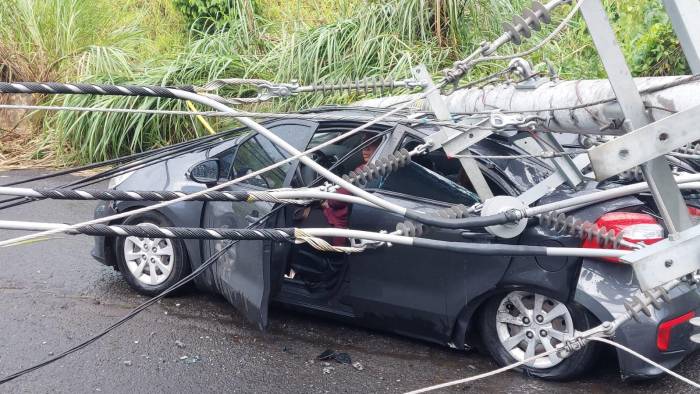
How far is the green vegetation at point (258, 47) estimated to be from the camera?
35.0 ft

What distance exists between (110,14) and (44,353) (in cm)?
1012

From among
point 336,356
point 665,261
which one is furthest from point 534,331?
point 665,261

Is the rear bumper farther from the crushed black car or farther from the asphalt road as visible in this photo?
the asphalt road

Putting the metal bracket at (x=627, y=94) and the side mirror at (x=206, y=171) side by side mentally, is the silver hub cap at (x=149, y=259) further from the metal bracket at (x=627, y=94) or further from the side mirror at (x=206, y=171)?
the metal bracket at (x=627, y=94)

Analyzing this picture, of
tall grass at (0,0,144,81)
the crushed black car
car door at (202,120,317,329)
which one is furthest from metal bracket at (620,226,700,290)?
tall grass at (0,0,144,81)

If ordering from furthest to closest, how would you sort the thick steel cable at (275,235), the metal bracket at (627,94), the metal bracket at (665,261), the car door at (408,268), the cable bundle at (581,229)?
the car door at (408,268), the cable bundle at (581,229), the thick steel cable at (275,235), the metal bracket at (665,261), the metal bracket at (627,94)

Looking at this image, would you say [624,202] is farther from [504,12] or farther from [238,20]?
[238,20]

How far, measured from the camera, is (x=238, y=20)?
42.6ft

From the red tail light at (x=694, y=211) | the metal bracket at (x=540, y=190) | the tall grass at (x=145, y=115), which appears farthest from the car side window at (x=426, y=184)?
the tall grass at (x=145, y=115)

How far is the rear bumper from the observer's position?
14.3 feet

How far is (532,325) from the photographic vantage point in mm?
4797

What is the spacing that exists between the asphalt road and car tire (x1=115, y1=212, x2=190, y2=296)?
18 cm

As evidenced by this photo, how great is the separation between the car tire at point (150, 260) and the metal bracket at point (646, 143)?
388cm

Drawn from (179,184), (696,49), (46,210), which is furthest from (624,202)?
(46,210)
